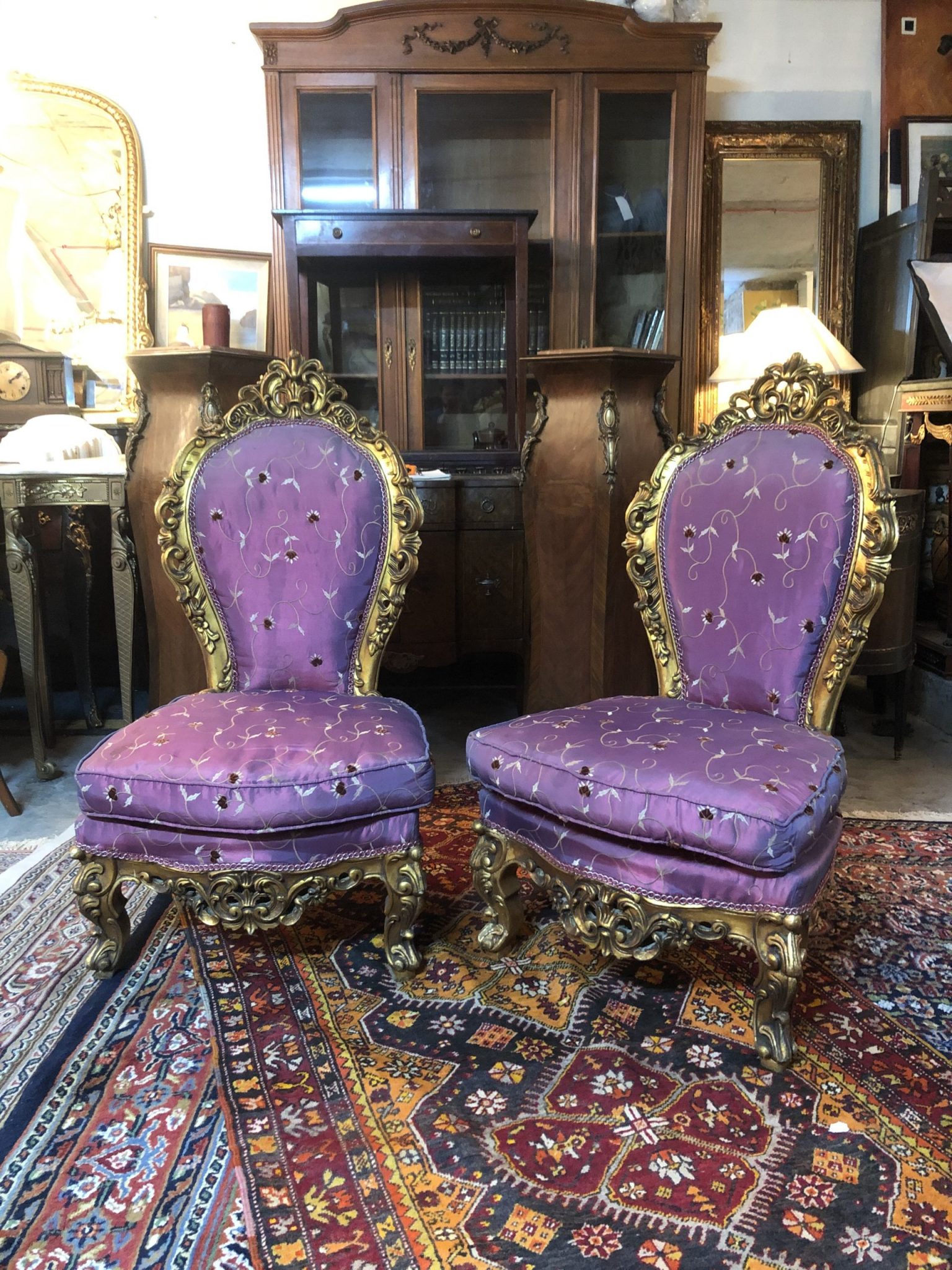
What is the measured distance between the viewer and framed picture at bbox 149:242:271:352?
3553 millimetres

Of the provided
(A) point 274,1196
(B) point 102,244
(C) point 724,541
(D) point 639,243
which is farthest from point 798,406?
(B) point 102,244

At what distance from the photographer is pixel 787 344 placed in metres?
3.15

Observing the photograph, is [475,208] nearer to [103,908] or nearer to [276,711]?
[276,711]

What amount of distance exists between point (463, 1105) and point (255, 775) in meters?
0.60

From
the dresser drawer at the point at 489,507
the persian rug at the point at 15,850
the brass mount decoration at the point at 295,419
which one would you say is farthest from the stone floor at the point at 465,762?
the brass mount decoration at the point at 295,419

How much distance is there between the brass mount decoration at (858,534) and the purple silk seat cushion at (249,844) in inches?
26.7

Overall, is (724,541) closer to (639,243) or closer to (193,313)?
(639,243)

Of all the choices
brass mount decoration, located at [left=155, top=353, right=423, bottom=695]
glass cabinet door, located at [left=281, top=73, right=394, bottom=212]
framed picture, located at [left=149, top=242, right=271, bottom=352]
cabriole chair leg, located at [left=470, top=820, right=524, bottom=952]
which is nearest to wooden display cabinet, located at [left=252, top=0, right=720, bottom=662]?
glass cabinet door, located at [left=281, top=73, right=394, bottom=212]

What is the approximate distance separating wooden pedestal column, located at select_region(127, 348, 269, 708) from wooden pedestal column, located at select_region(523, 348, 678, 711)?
0.83 metres

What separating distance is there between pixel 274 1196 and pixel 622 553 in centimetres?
177

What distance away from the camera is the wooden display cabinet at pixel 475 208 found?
317cm

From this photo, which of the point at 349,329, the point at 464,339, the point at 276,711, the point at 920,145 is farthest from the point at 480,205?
the point at 276,711

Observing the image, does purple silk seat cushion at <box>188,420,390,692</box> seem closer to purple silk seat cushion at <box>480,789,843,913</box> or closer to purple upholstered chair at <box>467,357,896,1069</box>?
purple upholstered chair at <box>467,357,896,1069</box>

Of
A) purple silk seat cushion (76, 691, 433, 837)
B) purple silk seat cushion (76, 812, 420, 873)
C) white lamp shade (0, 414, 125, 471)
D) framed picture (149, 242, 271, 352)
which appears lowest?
purple silk seat cushion (76, 812, 420, 873)
